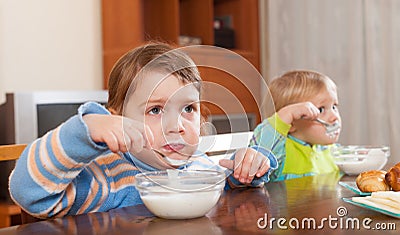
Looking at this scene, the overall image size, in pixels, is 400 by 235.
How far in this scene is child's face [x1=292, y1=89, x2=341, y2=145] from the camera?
1.54 metres

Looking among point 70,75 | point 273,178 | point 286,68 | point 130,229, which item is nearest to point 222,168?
point 130,229

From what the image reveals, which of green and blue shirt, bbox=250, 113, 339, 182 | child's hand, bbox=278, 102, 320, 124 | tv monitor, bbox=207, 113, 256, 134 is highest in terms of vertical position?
tv monitor, bbox=207, 113, 256, 134

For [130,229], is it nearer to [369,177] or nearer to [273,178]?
[369,177]

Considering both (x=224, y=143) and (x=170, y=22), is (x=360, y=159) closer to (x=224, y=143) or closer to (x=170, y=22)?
(x=224, y=143)

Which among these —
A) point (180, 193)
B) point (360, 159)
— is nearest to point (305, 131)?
point (360, 159)

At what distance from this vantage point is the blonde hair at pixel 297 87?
1.64 metres

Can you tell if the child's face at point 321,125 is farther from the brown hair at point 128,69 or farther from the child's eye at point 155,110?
the child's eye at point 155,110

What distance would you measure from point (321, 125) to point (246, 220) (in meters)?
0.83

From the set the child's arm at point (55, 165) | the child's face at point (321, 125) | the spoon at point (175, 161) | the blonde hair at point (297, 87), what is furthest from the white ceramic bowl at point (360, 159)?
the child's arm at point (55, 165)

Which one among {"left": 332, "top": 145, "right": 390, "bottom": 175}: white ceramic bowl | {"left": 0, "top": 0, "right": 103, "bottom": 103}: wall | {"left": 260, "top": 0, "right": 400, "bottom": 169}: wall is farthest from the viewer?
{"left": 260, "top": 0, "right": 400, "bottom": 169}: wall

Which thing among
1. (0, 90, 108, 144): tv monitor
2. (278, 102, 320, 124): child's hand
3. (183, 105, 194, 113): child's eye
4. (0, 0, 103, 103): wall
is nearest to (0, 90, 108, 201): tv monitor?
(0, 90, 108, 144): tv monitor

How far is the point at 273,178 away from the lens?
1439mm

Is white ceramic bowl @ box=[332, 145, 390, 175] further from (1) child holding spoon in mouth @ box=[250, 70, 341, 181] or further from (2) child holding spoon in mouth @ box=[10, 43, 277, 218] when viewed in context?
(2) child holding spoon in mouth @ box=[10, 43, 277, 218]

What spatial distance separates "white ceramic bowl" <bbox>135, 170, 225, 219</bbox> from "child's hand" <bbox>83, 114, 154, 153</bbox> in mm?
58
